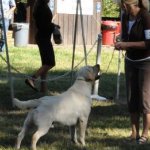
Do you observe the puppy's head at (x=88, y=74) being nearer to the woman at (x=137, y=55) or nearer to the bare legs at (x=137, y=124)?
the woman at (x=137, y=55)

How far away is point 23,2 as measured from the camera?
25.4 m

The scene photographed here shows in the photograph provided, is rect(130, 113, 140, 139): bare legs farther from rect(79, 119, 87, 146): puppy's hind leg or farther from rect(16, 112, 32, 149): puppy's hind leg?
rect(16, 112, 32, 149): puppy's hind leg

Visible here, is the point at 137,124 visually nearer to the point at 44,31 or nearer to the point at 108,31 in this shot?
the point at 44,31

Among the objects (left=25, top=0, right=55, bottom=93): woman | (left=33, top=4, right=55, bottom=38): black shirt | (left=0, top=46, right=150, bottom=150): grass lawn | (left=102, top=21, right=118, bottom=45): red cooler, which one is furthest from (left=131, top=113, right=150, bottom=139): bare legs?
(left=102, top=21, right=118, bottom=45): red cooler

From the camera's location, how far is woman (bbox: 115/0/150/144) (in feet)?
21.5

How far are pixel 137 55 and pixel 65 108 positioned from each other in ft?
3.88

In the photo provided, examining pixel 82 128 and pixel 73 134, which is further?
pixel 73 134

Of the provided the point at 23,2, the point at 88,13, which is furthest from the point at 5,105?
the point at 23,2

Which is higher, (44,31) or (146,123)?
(44,31)

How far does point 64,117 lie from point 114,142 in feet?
3.69

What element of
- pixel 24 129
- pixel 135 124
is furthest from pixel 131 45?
pixel 24 129

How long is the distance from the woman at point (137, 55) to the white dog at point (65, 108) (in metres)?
0.47

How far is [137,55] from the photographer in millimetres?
6777

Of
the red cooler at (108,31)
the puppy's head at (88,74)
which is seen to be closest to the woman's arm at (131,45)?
the puppy's head at (88,74)
